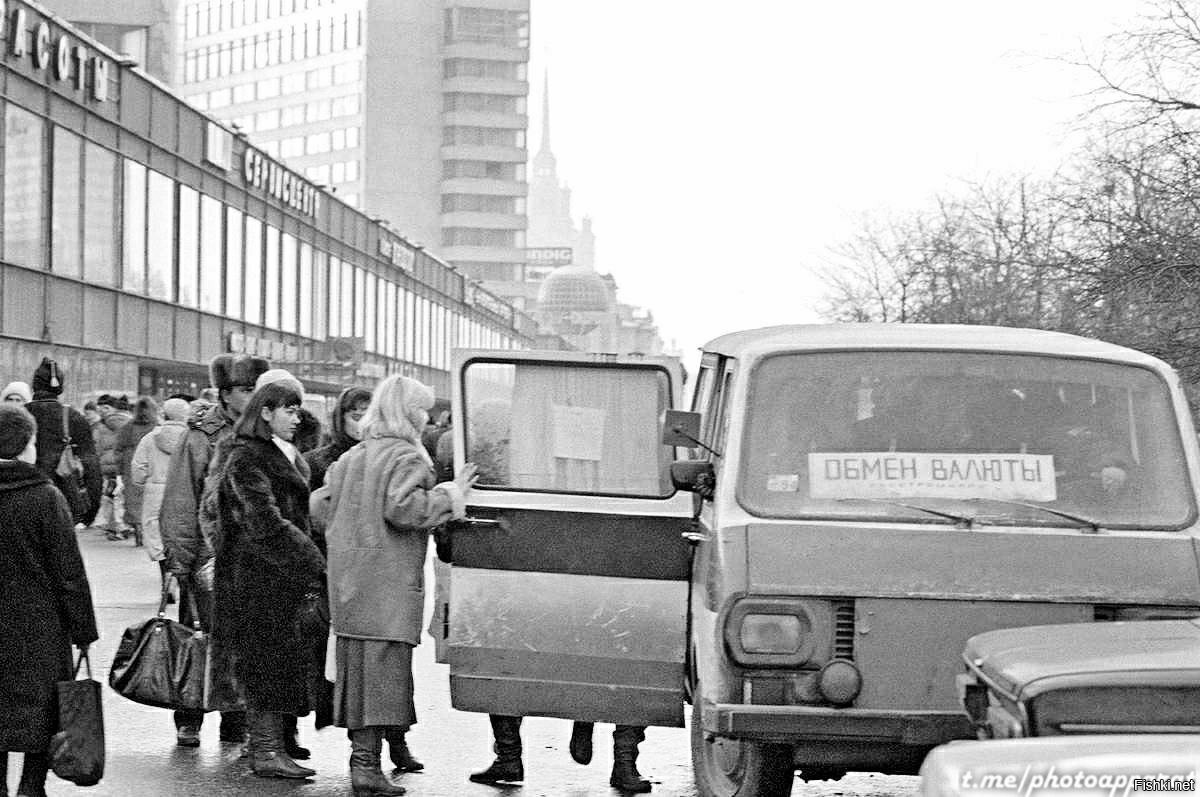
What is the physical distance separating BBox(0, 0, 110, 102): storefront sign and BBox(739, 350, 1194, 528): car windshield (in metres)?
24.9

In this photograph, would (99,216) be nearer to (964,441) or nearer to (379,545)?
(379,545)

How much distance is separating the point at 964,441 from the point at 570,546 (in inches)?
69.2

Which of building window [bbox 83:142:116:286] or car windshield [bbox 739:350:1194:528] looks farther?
building window [bbox 83:142:116:286]

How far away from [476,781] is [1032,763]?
5140 mm

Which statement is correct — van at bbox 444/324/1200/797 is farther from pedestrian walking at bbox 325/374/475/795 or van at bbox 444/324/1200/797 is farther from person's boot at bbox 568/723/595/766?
Result: person's boot at bbox 568/723/595/766

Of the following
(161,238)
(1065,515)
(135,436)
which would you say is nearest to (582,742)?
(1065,515)

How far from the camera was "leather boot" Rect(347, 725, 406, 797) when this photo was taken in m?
8.28

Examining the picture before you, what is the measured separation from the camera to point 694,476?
23.7ft

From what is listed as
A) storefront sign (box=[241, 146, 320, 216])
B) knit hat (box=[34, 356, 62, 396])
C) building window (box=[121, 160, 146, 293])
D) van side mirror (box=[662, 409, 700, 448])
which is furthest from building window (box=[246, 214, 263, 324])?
van side mirror (box=[662, 409, 700, 448])

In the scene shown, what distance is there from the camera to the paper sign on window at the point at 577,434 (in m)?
8.22

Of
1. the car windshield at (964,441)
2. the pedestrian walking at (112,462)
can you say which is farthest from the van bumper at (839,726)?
the pedestrian walking at (112,462)

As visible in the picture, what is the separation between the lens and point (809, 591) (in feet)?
21.3

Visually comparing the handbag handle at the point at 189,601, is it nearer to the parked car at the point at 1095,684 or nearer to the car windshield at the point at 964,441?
the car windshield at the point at 964,441

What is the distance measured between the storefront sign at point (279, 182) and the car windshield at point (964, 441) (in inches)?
1607
